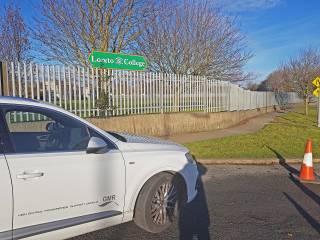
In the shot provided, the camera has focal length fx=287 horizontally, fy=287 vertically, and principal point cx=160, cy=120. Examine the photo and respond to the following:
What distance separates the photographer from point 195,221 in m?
3.89

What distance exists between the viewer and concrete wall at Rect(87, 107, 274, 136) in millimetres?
9984

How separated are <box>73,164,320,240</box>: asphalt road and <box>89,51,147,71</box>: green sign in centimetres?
524

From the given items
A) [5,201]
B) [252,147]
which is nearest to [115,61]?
[252,147]

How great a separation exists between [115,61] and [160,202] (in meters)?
6.87

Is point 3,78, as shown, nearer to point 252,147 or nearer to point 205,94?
point 252,147

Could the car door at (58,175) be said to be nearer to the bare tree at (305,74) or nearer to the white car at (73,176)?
the white car at (73,176)

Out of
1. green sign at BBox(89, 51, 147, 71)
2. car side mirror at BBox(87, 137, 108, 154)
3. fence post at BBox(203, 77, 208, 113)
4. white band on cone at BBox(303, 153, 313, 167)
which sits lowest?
white band on cone at BBox(303, 153, 313, 167)

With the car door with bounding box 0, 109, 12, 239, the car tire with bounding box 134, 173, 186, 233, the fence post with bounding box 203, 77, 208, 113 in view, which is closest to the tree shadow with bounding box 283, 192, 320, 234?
the car tire with bounding box 134, 173, 186, 233

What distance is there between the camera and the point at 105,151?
3.07 m

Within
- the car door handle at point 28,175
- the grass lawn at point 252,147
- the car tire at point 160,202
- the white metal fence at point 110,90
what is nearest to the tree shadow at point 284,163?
the grass lawn at point 252,147

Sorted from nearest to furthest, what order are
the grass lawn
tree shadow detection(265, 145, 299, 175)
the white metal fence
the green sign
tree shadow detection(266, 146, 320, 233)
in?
1. tree shadow detection(266, 146, 320, 233)
2. tree shadow detection(265, 145, 299, 175)
3. the grass lawn
4. the white metal fence
5. the green sign

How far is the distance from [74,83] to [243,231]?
23.7ft

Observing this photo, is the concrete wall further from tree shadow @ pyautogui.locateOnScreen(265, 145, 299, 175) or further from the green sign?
tree shadow @ pyautogui.locateOnScreen(265, 145, 299, 175)

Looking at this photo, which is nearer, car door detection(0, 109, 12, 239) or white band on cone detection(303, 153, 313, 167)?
car door detection(0, 109, 12, 239)
